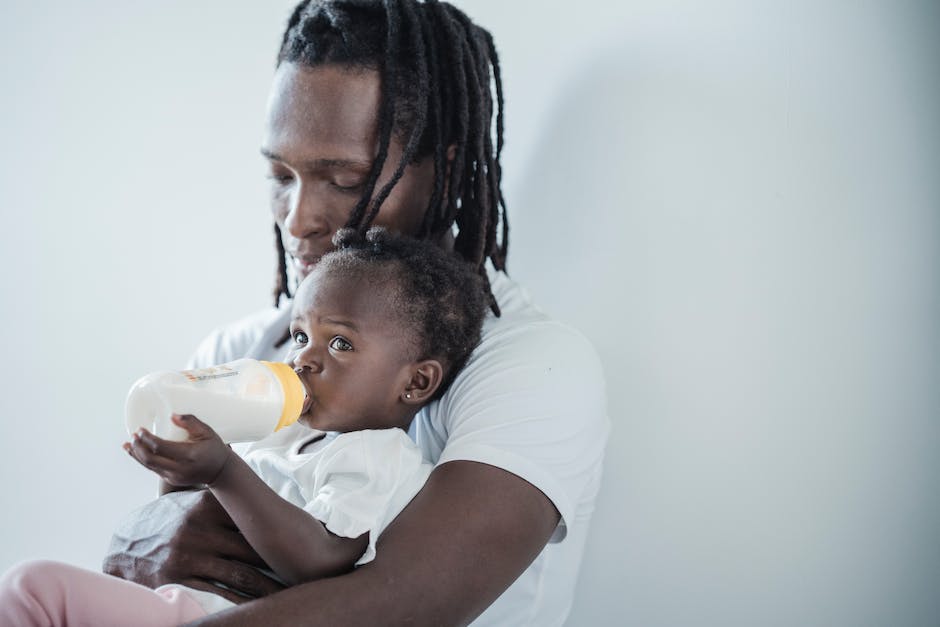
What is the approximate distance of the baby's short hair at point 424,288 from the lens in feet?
3.97

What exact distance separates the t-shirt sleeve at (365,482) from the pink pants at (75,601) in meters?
0.20

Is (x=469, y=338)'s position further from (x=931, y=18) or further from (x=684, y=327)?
(x=931, y=18)

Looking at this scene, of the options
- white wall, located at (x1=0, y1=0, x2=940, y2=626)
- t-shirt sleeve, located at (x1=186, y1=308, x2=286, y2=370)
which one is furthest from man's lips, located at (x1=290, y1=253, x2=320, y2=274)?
white wall, located at (x1=0, y1=0, x2=940, y2=626)

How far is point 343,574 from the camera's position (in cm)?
99

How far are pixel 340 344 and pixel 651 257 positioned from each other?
1.80 feet

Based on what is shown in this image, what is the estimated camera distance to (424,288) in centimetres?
122

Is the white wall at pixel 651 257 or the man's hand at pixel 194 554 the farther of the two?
the white wall at pixel 651 257

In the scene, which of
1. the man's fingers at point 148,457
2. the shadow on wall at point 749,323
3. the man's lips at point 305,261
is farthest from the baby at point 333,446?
the shadow on wall at point 749,323

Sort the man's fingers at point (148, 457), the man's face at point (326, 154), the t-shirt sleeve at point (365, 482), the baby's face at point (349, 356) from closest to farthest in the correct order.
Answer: the man's fingers at point (148, 457) → the t-shirt sleeve at point (365, 482) → the baby's face at point (349, 356) → the man's face at point (326, 154)

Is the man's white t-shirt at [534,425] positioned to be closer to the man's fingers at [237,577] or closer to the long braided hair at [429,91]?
the long braided hair at [429,91]

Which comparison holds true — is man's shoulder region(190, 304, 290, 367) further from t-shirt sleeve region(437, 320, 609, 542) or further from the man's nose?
t-shirt sleeve region(437, 320, 609, 542)

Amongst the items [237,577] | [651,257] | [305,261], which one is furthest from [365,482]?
[651,257]

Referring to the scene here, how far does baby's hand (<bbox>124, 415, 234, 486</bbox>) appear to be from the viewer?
884 mm

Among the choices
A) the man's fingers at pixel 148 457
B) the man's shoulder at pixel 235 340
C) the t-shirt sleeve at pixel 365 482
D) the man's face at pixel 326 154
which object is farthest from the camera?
the man's shoulder at pixel 235 340
